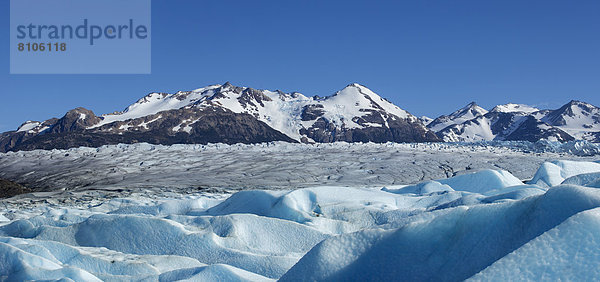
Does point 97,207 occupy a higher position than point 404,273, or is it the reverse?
point 404,273

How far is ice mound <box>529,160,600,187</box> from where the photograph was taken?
10.1 metres

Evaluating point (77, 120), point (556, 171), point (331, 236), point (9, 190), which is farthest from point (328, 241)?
point (77, 120)

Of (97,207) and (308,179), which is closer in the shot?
(97,207)

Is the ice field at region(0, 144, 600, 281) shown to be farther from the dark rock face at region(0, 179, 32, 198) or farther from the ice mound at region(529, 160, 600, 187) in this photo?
the dark rock face at region(0, 179, 32, 198)

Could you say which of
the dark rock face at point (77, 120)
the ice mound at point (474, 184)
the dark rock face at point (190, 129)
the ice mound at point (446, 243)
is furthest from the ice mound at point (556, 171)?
the dark rock face at point (77, 120)

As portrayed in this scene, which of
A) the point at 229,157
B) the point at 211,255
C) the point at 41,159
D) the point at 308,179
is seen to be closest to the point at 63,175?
the point at 41,159

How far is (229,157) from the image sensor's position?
23844 mm

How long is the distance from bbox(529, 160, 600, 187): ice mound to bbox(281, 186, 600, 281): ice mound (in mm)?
7529

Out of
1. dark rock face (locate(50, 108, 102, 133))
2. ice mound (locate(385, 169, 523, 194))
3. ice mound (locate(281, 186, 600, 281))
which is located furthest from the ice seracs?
dark rock face (locate(50, 108, 102, 133))

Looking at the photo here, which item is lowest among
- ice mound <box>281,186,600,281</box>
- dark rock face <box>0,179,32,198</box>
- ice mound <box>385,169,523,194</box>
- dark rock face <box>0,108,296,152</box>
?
dark rock face <box>0,108,296,152</box>

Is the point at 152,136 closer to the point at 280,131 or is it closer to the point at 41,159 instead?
the point at 280,131

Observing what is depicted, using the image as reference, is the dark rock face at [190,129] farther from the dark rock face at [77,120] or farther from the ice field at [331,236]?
the ice field at [331,236]

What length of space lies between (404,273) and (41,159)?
2532 centimetres

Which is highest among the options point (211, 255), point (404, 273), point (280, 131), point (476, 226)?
point (476, 226)
